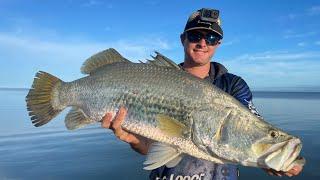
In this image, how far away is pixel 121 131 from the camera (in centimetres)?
575

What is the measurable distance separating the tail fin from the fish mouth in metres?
3.03

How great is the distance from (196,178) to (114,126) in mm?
1351

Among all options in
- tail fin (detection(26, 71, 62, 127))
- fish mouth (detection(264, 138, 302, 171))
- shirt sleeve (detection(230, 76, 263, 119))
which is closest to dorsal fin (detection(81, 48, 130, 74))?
tail fin (detection(26, 71, 62, 127))

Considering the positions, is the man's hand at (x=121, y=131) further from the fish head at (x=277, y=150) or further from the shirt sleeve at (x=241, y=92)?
the fish head at (x=277, y=150)

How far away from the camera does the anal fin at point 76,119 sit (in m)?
5.90

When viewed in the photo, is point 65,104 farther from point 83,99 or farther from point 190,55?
point 190,55

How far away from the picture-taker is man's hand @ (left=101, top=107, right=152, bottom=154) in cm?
546

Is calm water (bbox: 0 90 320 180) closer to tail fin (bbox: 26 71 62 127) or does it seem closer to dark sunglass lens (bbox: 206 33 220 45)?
tail fin (bbox: 26 71 62 127)

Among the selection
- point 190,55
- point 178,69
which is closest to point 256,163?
point 178,69

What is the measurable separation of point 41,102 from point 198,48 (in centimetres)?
240

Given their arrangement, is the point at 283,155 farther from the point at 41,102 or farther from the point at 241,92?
the point at 41,102

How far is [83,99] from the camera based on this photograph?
586 cm

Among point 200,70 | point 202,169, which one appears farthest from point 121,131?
point 200,70

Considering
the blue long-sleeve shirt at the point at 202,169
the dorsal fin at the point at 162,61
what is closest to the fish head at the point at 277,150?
the blue long-sleeve shirt at the point at 202,169
